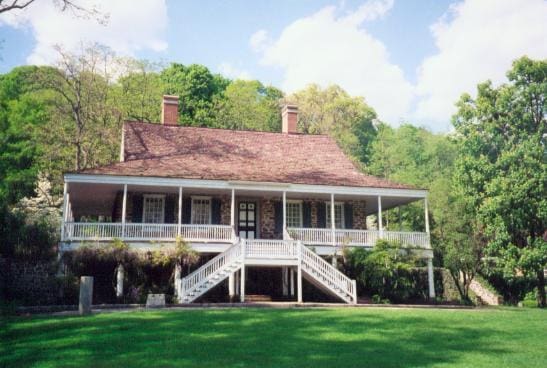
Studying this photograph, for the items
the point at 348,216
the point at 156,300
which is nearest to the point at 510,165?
the point at 348,216

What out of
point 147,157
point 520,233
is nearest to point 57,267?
point 147,157

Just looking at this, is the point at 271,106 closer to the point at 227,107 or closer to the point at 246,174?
the point at 227,107

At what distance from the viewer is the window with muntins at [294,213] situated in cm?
2562

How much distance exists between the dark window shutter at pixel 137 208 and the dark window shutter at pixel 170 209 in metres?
1.09

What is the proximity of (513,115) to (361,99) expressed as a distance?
3118 cm

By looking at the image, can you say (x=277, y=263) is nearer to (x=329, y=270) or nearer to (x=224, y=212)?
(x=329, y=270)

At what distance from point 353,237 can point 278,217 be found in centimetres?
372

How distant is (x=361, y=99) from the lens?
58.8 meters

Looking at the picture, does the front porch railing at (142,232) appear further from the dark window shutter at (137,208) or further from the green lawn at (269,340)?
the green lawn at (269,340)

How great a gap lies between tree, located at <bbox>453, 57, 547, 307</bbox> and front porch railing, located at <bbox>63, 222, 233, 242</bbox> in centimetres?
1324

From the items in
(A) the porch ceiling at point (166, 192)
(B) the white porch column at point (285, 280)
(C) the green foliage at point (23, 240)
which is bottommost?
(B) the white porch column at point (285, 280)

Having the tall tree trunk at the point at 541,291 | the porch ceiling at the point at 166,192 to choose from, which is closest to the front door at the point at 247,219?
the porch ceiling at the point at 166,192

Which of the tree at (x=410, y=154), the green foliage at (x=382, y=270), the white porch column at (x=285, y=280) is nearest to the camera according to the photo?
the green foliage at (x=382, y=270)

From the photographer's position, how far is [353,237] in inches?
926
